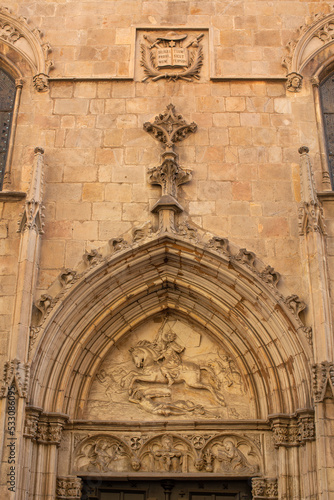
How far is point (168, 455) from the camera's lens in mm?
10102

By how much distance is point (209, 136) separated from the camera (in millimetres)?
11766

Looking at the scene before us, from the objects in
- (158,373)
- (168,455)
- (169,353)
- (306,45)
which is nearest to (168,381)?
(158,373)

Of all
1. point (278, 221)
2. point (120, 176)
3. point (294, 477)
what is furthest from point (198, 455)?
point (120, 176)

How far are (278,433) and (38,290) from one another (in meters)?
4.00

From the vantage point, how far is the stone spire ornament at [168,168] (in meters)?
10.9

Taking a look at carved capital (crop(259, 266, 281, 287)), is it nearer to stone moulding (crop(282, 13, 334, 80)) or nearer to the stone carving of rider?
the stone carving of rider

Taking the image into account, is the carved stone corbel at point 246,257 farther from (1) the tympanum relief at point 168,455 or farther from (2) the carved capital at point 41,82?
(2) the carved capital at point 41,82

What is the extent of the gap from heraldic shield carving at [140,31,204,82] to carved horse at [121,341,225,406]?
477 cm

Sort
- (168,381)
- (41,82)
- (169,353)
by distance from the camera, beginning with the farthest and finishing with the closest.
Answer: (41,82) → (169,353) → (168,381)

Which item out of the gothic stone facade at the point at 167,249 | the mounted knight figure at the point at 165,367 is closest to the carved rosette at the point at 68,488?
the gothic stone facade at the point at 167,249

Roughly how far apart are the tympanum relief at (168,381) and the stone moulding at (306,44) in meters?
4.73

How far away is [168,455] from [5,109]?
6578 mm

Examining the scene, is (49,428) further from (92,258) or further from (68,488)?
(92,258)

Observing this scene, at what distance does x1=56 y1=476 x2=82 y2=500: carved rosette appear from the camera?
31.8 feet
